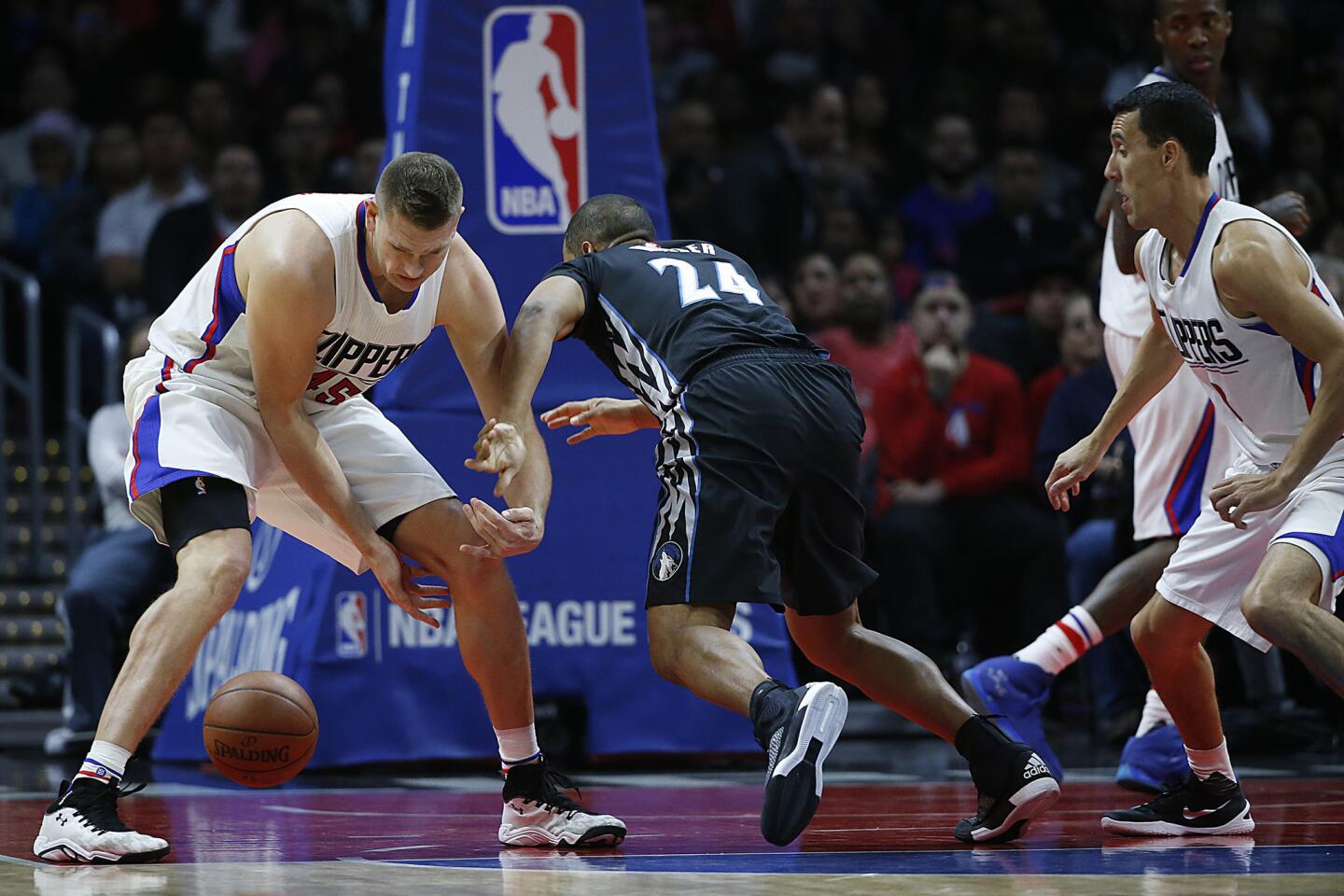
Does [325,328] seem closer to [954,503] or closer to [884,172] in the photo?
[954,503]

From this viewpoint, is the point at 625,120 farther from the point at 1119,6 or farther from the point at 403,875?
the point at 1119,6

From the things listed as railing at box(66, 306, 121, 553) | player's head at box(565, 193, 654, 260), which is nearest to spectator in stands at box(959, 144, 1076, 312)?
railing at box(66, 306, 121, 553)

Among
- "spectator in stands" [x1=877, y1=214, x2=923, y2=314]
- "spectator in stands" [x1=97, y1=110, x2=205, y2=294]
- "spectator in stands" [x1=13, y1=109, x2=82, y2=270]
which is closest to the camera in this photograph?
"spectator in stands" [x1=97, y1=110, x2=205, y2=294]

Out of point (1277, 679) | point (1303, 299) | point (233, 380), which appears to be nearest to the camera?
point (1303, 299)

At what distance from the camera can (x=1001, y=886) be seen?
12.3ft

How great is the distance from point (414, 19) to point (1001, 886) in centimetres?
452

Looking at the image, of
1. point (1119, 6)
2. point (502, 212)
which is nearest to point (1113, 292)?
point (502, 212)

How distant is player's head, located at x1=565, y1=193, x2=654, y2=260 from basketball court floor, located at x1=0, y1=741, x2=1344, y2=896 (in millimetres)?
1626

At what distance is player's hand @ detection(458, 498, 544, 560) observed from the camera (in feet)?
14.8

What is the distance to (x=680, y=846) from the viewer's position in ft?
15.3

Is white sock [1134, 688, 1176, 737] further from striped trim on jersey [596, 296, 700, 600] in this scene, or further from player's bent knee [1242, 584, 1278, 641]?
striped trim on jersey [596, 296, 700, 600]

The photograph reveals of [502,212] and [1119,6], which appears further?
[1119,6]

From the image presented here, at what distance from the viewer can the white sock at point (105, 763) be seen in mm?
4410

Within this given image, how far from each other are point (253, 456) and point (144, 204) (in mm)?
6264
